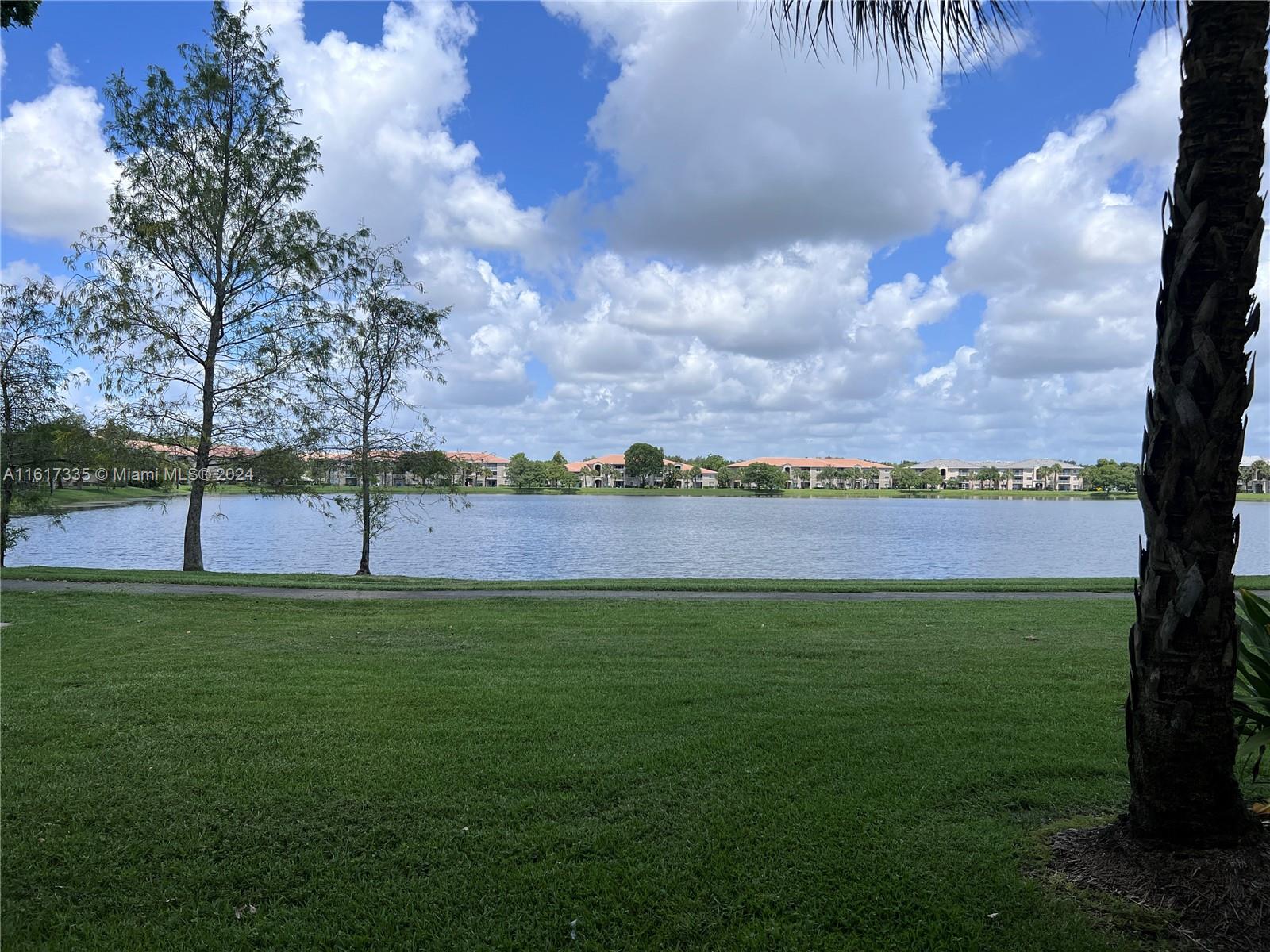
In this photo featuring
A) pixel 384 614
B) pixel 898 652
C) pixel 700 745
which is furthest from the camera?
pixel 384 614

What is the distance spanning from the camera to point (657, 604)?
43.5 ft

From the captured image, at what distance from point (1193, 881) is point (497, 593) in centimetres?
1265

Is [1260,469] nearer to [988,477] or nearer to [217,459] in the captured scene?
[988,477]

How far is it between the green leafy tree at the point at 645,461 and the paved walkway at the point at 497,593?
15596 centimetres

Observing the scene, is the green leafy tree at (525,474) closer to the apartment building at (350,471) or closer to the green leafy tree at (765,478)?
the green leafy tree at (765,478)

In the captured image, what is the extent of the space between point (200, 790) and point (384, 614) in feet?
25.6

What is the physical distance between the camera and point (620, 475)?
614 ft

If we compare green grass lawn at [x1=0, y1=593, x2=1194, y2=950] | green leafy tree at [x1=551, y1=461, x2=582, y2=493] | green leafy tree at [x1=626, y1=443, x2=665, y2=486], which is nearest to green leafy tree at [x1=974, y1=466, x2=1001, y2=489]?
green leafy tree at [x1=626, y1=443, x2=665, y2=486]

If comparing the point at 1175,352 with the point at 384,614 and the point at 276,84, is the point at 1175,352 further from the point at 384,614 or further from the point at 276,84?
the point at 276,84

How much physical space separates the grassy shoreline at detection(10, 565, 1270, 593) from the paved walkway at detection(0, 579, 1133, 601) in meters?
0.28

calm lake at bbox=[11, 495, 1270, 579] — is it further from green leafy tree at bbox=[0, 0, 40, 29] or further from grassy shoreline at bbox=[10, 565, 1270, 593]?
green leafy tree at bbox=[0, 0, 40, 29]

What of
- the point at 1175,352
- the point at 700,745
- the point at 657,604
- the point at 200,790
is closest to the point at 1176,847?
the point at 1175,352

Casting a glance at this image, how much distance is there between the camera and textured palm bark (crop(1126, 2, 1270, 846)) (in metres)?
3.49

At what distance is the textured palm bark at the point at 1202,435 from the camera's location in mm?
3488
